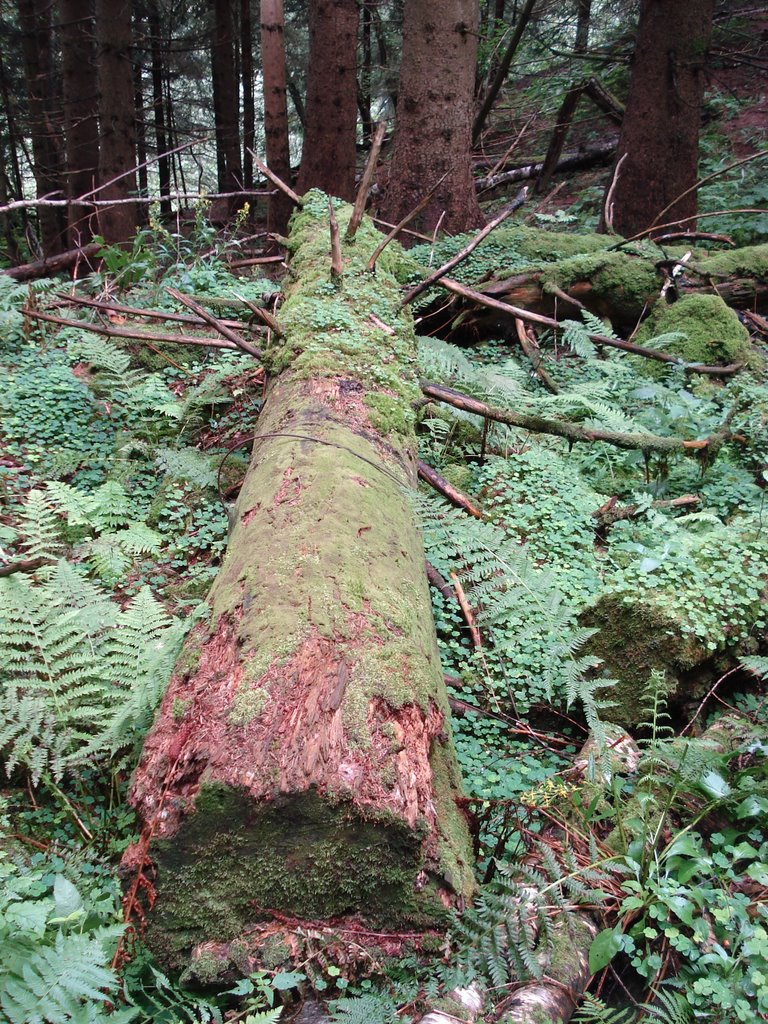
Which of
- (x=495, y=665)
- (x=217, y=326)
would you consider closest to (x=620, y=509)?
(x=495, y=665)

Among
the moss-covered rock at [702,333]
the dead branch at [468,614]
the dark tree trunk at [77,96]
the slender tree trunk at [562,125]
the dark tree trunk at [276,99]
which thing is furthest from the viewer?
the dark tree trunk at [77,96]

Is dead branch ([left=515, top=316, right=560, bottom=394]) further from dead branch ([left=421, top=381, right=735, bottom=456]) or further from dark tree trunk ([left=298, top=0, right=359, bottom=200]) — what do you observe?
dark tree trunk ([left=298, top=0, right=359, bottom=200])

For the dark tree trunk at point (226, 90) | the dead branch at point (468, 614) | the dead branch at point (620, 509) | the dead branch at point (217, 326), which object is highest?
the dark tree trunk at point (226, 90)

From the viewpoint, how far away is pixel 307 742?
1944 mm

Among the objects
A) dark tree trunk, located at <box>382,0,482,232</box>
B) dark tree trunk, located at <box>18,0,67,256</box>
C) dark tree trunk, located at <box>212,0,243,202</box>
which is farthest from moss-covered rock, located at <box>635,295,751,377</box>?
dark tree trunk, located at <box>18,0,67,256</box>

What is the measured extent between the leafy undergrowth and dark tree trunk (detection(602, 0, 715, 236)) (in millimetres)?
3726

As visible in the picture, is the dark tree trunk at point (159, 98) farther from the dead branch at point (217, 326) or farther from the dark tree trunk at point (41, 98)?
the dead branch at point (217, 326)

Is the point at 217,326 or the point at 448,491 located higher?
the point at 217,326

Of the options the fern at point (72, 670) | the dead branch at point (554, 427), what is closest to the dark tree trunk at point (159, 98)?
the dead branch at point (554, 427)

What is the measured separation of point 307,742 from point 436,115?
305 inches

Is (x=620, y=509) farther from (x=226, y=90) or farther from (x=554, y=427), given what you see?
(x=226, y=90)

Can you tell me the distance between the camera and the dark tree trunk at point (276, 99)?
8945 millimetres

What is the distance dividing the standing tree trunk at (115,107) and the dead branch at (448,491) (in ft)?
26.5

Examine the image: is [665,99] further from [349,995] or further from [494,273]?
[349,995]
